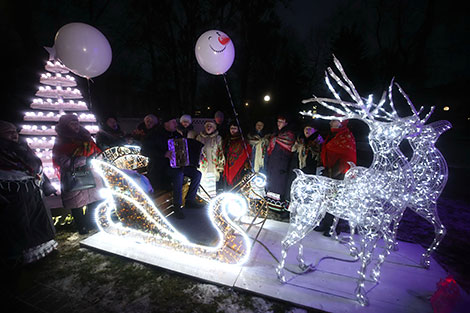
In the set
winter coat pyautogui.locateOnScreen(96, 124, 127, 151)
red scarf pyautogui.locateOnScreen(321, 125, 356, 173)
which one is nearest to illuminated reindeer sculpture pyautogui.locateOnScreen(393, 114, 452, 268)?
red scarf pyautogui.locateOnScreen(321, 125, 356, 173)

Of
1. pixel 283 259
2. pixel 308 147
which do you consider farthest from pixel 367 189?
pixel 308 147

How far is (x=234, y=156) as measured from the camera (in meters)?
4.41

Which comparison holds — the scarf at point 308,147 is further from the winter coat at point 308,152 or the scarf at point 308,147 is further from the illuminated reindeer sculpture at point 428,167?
A: the illuminated reindeer sculpture at point 428,167

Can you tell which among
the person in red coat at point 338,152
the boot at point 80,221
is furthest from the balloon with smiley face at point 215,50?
the boot at point 80,221

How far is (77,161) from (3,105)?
3.52 metres

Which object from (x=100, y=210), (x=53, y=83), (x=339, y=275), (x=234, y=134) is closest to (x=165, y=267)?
(x=100, y=210)

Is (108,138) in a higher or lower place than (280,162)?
higher

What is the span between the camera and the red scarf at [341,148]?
324 cm

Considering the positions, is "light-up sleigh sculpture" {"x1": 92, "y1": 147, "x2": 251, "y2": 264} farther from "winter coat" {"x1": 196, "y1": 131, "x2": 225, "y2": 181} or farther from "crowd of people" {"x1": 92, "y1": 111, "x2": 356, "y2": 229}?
"winter coat" {"x1": 196, "y1": 131, "x2": 225, "y2": 181}

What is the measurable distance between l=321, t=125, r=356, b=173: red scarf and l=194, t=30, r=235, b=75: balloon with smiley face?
230 centimetres

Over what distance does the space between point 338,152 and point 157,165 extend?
9.59ft

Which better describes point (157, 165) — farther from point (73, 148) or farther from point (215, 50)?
point (215, 50)

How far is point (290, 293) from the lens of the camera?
2178mm

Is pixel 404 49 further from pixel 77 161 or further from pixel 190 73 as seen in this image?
pixel 77 161
